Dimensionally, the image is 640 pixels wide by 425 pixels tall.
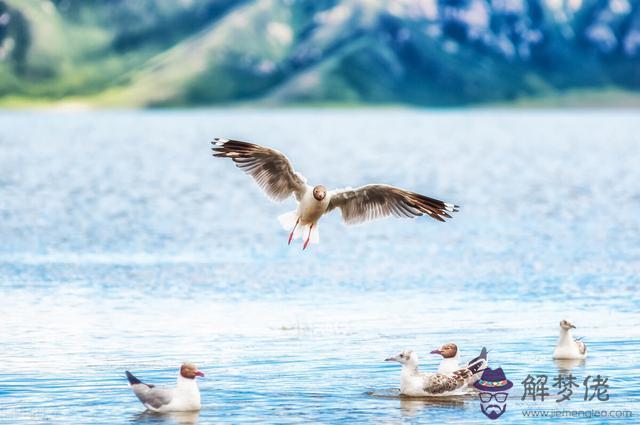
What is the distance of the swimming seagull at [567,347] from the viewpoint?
88.3 feet

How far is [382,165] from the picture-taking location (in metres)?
115

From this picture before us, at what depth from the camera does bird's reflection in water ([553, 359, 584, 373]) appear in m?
26.3

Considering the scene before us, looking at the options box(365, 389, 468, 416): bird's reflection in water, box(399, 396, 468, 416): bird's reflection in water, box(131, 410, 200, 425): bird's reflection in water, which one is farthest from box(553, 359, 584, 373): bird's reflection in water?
box(131, 410, 200, 425): bird's reflection in water

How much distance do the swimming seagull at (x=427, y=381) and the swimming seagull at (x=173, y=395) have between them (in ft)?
12.3

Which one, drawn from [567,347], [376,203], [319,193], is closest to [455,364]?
[567,347]

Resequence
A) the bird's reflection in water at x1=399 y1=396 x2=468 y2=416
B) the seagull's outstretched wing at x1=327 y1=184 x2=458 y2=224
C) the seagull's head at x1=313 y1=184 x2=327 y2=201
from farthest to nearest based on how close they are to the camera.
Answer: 1. the seagull's outstretched wing at x1=327 y1=184 x2=458 y2=224
2. the seagull's head at x1=313 y1=184 x2=327 y2=201
3. the bird's reflection in water at x1=399 y1=396 x2=468 y2=416

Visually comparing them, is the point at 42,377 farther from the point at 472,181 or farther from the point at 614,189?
the point at 472,181

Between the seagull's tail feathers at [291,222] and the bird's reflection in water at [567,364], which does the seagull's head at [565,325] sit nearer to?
the bird's reflection in water at [567,364]

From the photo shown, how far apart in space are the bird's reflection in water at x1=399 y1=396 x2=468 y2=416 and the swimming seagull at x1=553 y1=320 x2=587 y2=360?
3618mm

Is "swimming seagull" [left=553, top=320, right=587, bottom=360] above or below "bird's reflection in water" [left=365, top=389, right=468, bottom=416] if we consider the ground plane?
above

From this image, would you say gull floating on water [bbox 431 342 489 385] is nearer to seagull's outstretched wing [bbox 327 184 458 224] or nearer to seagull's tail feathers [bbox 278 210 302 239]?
seagull's outstretched wing [bbox 327 184 458 224]

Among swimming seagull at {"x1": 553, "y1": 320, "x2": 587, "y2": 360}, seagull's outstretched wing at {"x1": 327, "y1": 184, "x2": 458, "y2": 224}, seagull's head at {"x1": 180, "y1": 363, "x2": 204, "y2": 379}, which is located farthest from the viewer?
swimming seagull at {"x1": 553, "y1": 320, "x2": 587, "y2": 360}

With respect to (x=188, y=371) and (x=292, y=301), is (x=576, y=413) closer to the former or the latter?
(x=188, y=371)

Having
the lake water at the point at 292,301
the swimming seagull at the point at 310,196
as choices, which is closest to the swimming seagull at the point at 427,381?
the lake water at the point at 292,301
